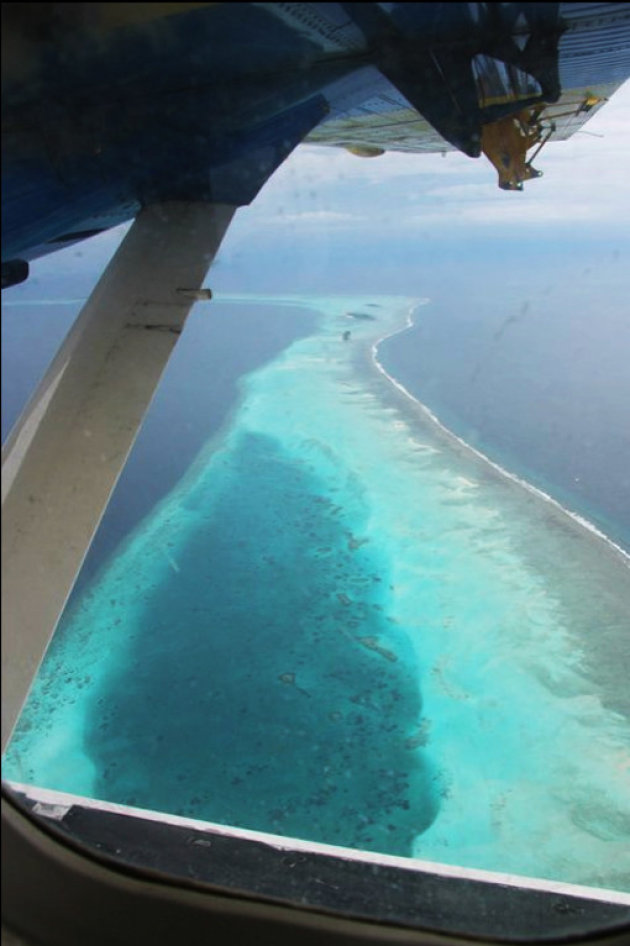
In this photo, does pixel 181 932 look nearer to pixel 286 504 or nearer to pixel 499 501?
pixel 286 504

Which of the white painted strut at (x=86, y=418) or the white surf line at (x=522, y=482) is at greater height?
the white painted strut at (x=86, y=418)

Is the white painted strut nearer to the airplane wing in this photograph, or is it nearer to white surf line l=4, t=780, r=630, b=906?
the airplane wing

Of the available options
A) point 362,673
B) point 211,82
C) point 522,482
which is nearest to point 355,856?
point 211,82

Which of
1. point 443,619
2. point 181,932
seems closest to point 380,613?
point 443,619

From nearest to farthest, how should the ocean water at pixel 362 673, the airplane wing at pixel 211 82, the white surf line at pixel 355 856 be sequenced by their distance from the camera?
the airplane wing at pixel 211 82 < the white surf line at pixel 355 856 < the ocean water at pixel 362 673

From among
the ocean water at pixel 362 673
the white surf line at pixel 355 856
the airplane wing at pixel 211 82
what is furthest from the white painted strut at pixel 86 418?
the ocean water at pixel 362 673

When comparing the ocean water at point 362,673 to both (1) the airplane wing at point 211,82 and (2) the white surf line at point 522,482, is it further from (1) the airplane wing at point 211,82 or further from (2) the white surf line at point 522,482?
(1) the airplane wing at point 211,82
